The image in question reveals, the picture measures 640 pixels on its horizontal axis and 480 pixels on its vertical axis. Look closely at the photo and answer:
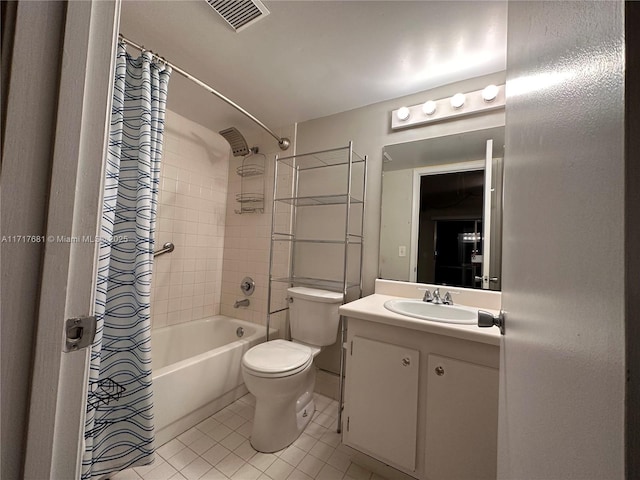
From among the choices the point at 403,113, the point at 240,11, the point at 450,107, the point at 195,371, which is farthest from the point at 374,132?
the point at 195,371

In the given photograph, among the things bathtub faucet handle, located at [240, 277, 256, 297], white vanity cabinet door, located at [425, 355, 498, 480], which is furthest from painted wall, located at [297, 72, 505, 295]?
bathtub faucet handle, located at [240, 277, 256, 297]

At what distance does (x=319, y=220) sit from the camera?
75.2 inches

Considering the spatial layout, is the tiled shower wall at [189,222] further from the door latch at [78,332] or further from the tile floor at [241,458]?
the door latch at [78,332]

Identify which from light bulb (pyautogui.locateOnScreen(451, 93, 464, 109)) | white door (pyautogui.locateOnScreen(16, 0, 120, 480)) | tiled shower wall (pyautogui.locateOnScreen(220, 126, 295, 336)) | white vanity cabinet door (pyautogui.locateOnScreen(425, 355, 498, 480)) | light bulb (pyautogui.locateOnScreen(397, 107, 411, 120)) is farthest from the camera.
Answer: tiled shower wall (pyautogui.locateOnScreen(220, 126, 295, 336))

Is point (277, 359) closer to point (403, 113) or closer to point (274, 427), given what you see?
point (274, 427)

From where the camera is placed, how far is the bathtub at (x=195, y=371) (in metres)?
1.31

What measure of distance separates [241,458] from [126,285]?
106cm

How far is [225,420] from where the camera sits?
1526mm

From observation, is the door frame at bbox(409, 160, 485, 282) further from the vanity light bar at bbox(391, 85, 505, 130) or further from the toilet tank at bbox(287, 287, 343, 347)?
the toilet tank at bbox(287, 287, 343, 347)

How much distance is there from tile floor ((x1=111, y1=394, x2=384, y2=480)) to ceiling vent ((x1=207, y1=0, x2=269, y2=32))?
2161 millimetres

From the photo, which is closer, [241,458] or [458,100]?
[241,458]

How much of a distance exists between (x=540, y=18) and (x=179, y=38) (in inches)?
61.3

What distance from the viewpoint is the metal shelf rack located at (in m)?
1.76

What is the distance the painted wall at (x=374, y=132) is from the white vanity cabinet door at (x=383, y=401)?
605 mm
